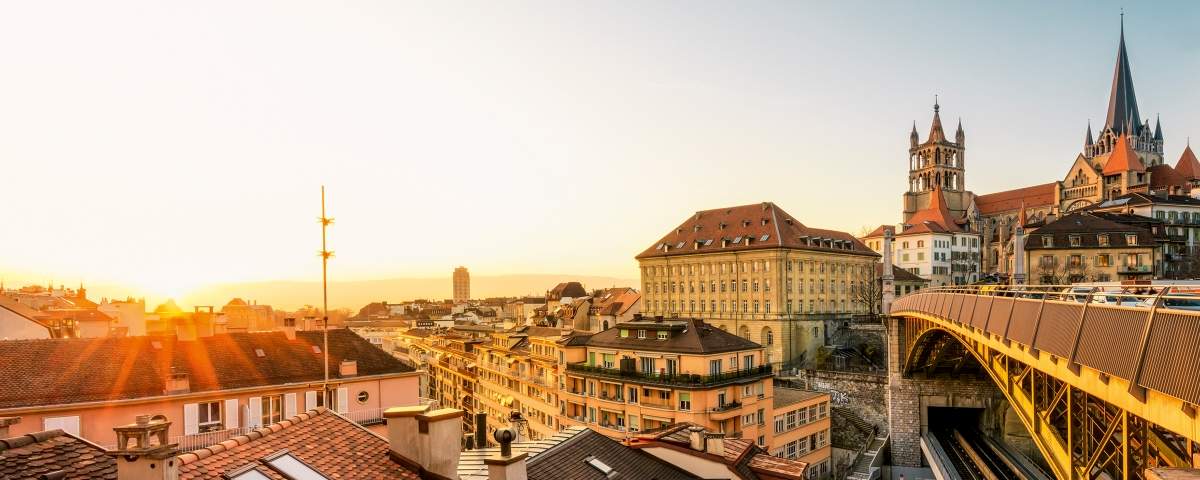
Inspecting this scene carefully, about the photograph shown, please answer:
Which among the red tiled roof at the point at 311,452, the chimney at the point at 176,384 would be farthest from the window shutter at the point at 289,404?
the red tiled roof at the point at 311,452

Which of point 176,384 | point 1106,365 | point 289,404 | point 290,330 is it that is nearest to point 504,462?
point 1106,365

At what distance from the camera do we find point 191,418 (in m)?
25.4

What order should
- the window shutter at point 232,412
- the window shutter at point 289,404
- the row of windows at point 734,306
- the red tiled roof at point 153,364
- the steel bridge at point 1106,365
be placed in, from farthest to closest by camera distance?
the row of windows at point 734,306
the window shutter at point 289,404
the window shutter at point 232,412
the red tiled roof at point 153,364
the steel bridge at point 1106,365

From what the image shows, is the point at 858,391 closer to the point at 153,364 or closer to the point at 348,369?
the point at 348,369

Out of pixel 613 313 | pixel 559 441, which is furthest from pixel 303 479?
pixel 613 313

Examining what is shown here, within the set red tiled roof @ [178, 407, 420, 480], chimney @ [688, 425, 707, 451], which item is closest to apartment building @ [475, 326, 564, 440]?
chimney @ [688, 425, 707, 451]

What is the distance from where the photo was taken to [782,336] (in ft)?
263

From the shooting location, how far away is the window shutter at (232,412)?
1037 inches

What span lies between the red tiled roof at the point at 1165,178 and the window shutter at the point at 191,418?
150 metres

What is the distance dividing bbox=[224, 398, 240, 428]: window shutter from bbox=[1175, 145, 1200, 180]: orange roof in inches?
5971

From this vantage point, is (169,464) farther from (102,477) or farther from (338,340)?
(338,340)

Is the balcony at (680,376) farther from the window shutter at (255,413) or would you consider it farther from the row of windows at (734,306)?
the row of windows at (734,306)

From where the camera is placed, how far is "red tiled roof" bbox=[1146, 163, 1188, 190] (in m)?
113

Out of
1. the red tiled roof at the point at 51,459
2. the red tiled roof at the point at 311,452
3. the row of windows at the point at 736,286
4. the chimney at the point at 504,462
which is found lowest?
the row of windows at the point at 736,286
